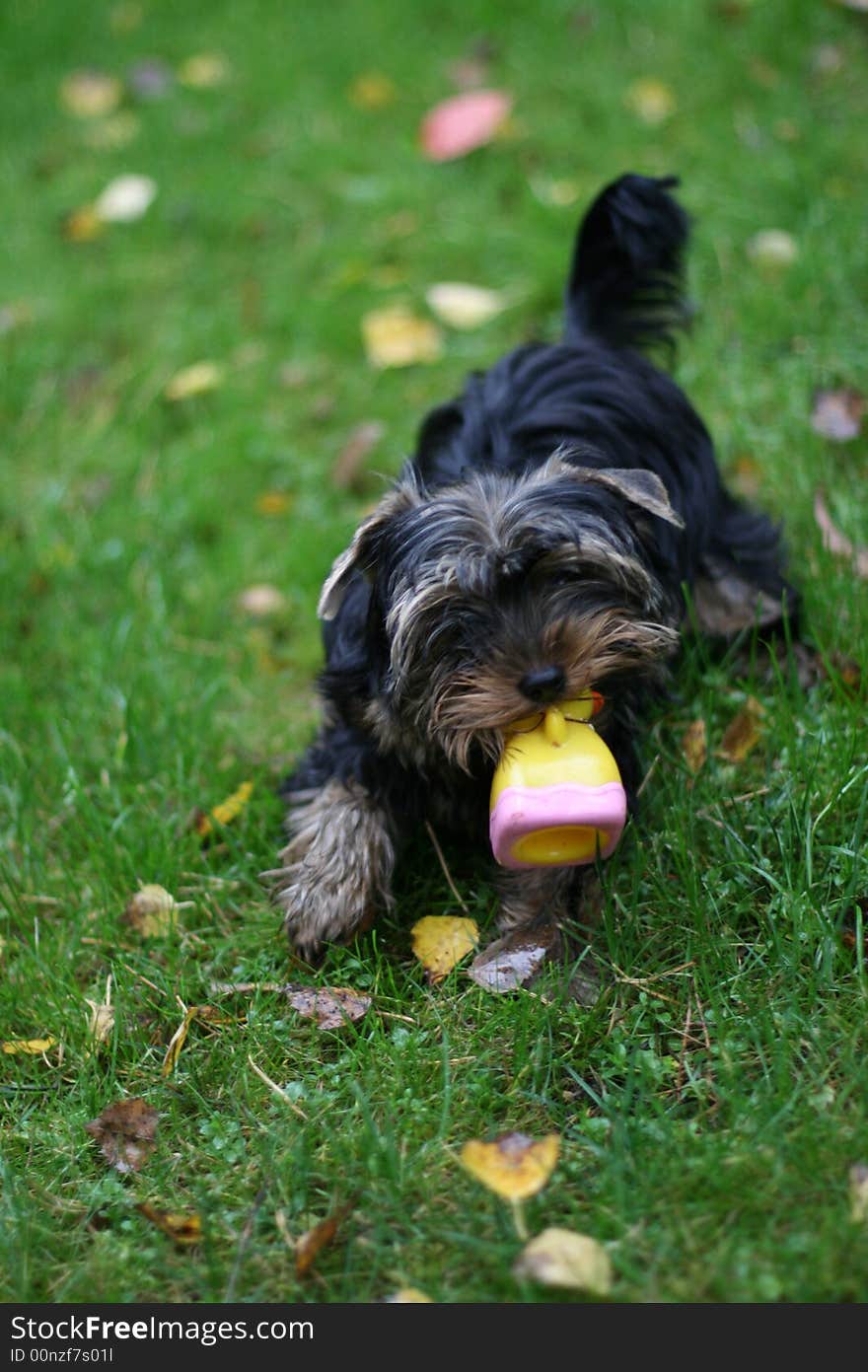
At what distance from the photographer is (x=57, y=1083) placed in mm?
2977

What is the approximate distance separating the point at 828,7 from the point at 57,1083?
5.96 metres

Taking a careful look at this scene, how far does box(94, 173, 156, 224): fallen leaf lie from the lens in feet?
22.7

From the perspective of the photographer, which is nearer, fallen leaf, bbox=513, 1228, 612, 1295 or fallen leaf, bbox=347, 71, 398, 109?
fallen leaf, bbox=513, 1228, 612, 1295

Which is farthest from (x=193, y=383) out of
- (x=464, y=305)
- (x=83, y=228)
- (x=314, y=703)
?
(x=314, y=703)

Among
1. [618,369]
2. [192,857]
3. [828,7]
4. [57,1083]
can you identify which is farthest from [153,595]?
[828,7]

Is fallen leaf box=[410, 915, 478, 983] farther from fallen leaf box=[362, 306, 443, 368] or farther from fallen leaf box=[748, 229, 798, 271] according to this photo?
fallen leaf box=[748, 229, 798, 271]

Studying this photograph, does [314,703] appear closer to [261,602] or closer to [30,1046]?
[261,602]

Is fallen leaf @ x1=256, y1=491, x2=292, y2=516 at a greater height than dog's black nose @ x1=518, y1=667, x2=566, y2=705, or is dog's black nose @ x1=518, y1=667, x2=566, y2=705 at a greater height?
dog's black nose @ x1=518, y1=667, x2=566, y2=705

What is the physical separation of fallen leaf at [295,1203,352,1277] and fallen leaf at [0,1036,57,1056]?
89cm

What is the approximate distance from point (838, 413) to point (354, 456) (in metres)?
1.80

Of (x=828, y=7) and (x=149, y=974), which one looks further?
(x=828, y=7)

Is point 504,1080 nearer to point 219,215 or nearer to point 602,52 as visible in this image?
point 219,215

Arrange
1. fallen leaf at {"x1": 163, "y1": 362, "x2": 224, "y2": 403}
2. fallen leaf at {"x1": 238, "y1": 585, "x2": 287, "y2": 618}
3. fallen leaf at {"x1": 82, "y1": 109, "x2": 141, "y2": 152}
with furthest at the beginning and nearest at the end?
fallen leaf at {"x1": 82, "y1": 109, "x2": 141, "y2": 152} → fallen leaf at {"x1": 163, "y1": 362, "x2": 224, "y2": 403} → fallen leaf at {"x1": 238, "y1": 585, "x2": 287, "y2": 618}

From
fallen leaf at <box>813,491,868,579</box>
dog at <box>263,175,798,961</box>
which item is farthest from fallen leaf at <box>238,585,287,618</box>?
fallen leaf at <box>813,491,868,579</box>
